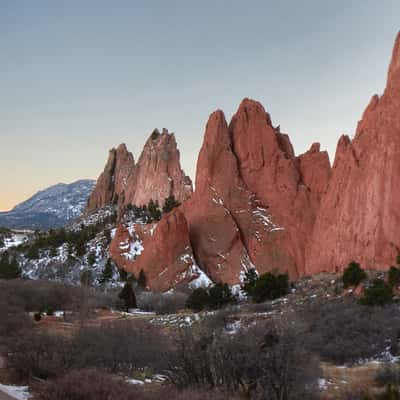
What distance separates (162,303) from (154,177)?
68.8 metres

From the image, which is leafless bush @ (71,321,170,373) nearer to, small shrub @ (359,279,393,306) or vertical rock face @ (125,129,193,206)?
small shrub @ (359,279,393,306)

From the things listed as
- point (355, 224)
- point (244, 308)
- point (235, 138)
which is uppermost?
point (235, 138)

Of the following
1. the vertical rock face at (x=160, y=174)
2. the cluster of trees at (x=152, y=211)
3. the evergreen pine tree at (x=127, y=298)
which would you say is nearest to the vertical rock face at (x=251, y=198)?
the cluster of trees at (x=152, y=211)

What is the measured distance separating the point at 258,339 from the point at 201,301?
30.9 m

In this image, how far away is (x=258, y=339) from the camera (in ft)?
47.1

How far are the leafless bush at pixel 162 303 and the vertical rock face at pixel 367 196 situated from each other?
59.0 feet

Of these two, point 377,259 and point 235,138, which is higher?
point 235,138

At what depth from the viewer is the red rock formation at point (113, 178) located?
459 ft

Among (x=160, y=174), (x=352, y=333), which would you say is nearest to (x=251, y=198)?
(x=160, y=174)

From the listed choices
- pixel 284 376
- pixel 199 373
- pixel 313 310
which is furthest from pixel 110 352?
pixel 313 310

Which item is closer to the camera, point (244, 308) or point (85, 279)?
point (244, 308)

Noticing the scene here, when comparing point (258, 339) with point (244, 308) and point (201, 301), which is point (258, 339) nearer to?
point (244, 308)

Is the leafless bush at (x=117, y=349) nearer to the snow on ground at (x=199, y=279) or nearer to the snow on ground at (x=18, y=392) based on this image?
the snow on ground at (x=18, y=392)

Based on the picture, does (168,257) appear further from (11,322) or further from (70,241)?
(11,322)
